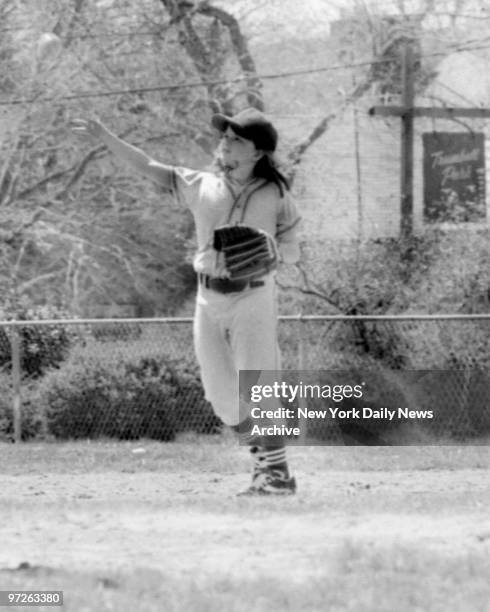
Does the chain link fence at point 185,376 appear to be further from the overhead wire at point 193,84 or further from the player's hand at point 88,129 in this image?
the overhead wire at point 193,84

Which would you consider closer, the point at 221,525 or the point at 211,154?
the point at 221,525

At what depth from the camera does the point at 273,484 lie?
742 centimetres

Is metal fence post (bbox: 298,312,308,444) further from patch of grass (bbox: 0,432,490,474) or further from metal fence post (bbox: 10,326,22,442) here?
metal fence post (bbox: 10,326,22,442)

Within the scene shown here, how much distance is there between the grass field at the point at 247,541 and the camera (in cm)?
448

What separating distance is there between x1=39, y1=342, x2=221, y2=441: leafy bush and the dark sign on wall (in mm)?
4695

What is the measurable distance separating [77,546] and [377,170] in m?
13.5

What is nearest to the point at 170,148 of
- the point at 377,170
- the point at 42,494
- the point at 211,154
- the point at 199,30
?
the point at 211,154

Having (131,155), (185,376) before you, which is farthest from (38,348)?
(131,155)

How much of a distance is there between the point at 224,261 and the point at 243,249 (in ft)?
0.43

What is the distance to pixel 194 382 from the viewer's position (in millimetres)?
12672

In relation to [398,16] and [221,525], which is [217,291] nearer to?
[221,525]

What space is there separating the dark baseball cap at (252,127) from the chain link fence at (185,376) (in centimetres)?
493

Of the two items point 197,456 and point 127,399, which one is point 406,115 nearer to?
point 127,399

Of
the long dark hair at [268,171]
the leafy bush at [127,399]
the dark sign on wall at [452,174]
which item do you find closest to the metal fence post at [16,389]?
the leafy bush at [127,399]
